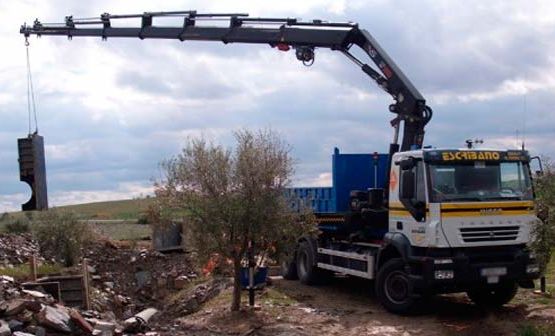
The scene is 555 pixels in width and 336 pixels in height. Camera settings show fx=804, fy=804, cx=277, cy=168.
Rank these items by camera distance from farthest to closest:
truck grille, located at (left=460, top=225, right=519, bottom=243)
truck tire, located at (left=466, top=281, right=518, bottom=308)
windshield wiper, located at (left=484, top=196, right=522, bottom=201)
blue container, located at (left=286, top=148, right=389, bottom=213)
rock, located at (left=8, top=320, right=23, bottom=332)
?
blue container, located at (left=286, top=148, right=389, bottom=213)
truck tire, located at (left=466, top=281, right=518, bottom=308)
windshield wiper, located at (left=484, top=196, right=522, bottom=201)
truck grille, located at (left=460, top=225, right=519, bottom=243)
rock, located at (left=8, top=320, right=23, bottom=332)

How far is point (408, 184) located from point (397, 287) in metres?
2.14

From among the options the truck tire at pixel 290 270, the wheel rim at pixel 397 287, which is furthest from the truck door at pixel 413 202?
the truck tire at pixel 290 270

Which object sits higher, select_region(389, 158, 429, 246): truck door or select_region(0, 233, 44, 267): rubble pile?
select_region(389, 158, 429, 246): truck door

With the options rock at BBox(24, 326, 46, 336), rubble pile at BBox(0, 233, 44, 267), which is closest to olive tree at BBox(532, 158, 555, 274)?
rock at BBox(24, 326, 46, 336)

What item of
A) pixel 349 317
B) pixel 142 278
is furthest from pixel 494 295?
pixel 142 278

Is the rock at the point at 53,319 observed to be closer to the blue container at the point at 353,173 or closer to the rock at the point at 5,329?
the rock at the point at 5,329

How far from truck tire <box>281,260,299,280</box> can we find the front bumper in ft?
20.2

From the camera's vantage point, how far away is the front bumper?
49.2 feet

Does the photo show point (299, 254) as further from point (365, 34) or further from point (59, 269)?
point (59, 269)

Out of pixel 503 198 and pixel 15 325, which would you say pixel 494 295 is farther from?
pixel 15 325

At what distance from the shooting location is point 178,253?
32.7 metres

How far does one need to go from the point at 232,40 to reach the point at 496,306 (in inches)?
371

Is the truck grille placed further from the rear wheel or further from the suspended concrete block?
the suspended concrete block

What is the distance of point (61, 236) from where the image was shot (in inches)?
1202
